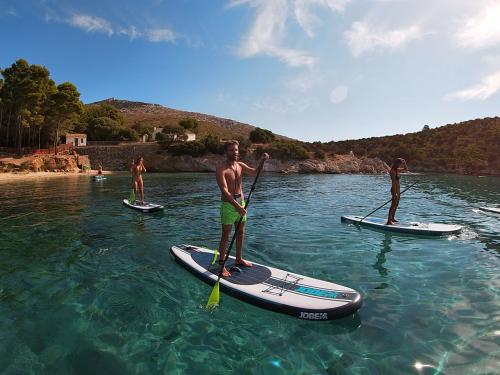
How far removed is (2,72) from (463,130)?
4304 inches

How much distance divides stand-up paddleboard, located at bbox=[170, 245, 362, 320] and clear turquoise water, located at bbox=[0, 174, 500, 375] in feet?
0.77

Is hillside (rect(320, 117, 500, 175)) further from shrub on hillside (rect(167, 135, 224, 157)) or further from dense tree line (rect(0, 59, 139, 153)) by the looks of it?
dense tree line (rect(0, 59, 139, 153))

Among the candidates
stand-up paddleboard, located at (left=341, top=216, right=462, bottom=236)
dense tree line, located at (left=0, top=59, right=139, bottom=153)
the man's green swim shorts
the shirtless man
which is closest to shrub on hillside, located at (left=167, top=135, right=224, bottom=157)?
dense tree line, located at (left=0, top=59, right=139, bottom=153)

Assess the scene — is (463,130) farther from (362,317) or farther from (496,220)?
(362,317)

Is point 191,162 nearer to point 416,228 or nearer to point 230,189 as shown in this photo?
point 416,228

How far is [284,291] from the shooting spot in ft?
22.4

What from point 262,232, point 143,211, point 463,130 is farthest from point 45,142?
point 463,130

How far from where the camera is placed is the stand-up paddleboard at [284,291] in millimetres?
6102

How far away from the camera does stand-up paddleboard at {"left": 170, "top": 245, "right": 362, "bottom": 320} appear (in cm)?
610

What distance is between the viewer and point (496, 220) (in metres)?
16.8

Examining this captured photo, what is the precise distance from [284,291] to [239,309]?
3.26 ft

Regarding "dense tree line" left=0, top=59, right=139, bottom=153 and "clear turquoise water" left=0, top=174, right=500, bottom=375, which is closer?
"clear turquoise water" left=0, top=174, right=500, bottom=375

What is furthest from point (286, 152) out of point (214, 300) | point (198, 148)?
point (214, 300)

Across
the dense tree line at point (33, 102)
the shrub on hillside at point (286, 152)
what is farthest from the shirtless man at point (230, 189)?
the shrub on hillside at point (286, 152)
